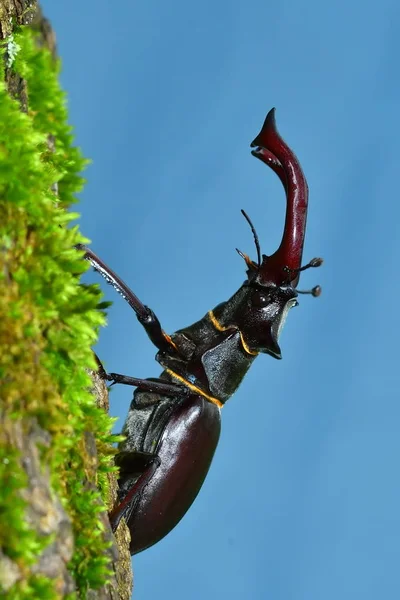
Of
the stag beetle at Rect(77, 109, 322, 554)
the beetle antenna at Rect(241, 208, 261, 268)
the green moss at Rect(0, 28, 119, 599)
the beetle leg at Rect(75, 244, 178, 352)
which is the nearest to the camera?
the green moss at Rect(0, 28, 119, 599)

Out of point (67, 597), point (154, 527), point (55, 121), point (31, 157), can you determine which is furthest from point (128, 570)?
point (55, 121)

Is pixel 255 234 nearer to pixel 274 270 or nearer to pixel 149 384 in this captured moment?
pixel 274 270

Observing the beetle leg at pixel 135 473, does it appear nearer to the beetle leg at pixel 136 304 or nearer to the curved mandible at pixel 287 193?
the beetle leg at pixel 136 304

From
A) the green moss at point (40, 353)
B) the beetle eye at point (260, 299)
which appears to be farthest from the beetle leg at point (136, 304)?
the green moss at point (40, 353)

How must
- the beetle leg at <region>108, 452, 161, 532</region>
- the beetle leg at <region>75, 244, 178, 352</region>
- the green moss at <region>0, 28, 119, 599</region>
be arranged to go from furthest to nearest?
the beetle leg at <region>75, 244, 178, 352</region>, the beetle leg at <region>108, 452, 161, 532</region>, the green moss at <region>0, 28, 119, 599</region>

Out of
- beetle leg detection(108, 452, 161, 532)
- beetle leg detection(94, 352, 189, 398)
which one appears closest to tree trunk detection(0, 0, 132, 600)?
beetle leg detection(108, 452, 161, 532)

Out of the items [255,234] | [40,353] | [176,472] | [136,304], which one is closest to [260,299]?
[255,234]

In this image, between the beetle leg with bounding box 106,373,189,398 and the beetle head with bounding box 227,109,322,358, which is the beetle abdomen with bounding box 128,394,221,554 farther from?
the beetle head with bounding box 227,109,322,358
